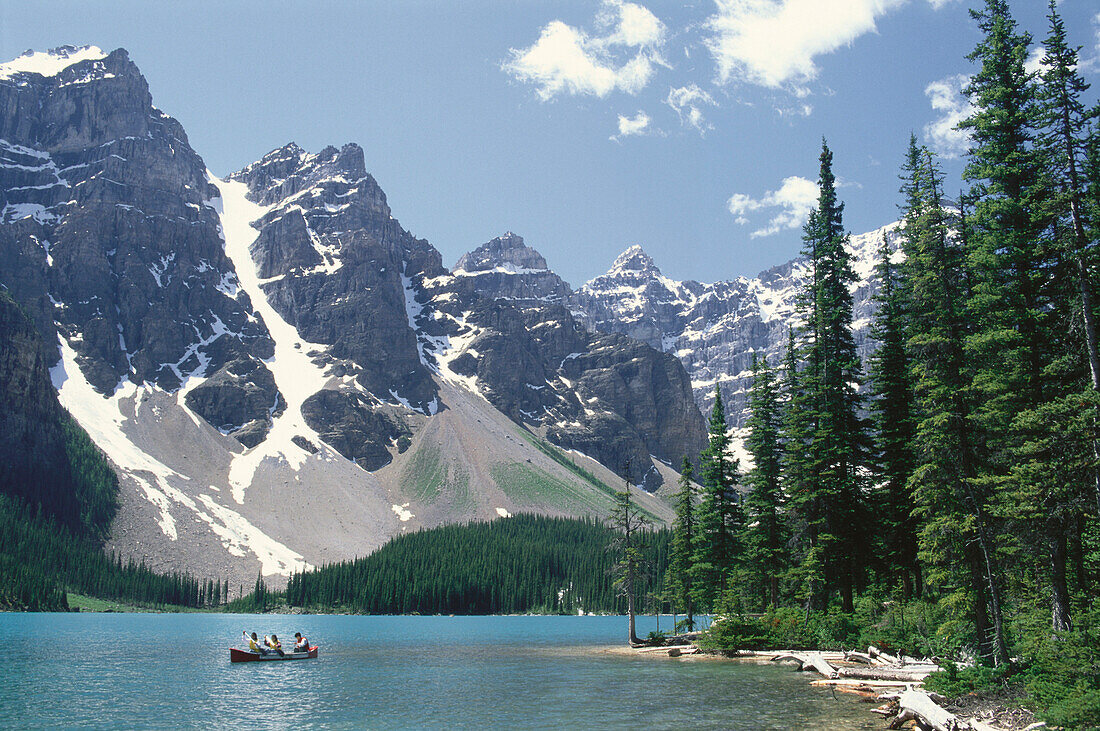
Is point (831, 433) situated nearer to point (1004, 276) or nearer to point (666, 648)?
point (1004, 276)

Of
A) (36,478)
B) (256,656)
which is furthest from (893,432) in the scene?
(36,478)

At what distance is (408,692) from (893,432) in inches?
1197

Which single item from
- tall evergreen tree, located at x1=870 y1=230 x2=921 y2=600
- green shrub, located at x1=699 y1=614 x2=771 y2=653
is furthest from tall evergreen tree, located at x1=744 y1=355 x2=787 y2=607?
tall evergreen tree, located at x1=870 y1=230 x2=921 y2=600

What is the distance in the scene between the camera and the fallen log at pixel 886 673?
34062 millimetres

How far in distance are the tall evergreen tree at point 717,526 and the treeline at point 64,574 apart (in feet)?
430

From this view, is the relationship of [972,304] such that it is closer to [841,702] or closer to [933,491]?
[933,491]

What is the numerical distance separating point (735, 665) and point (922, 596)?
1174cm

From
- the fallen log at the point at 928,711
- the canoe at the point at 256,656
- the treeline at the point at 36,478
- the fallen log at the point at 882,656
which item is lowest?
the canoe at the point at 256,656

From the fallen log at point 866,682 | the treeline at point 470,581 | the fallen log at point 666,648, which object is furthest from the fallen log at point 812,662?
the treeline at point 470,581

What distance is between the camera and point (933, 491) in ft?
102

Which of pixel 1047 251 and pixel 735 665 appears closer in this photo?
pixel 1047 251

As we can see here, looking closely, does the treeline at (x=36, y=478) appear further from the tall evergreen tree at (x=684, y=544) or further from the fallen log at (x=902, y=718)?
the fallen log at (x=902, y=718)

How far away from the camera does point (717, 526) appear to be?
62312mm

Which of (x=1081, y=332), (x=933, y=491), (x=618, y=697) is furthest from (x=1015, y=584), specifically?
(x=618, y=697)
